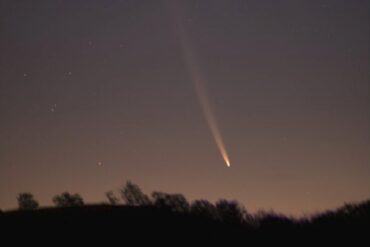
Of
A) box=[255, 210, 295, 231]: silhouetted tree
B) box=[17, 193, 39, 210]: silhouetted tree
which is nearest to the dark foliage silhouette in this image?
box=[255, 210, 295, 231]: silhouetted tree

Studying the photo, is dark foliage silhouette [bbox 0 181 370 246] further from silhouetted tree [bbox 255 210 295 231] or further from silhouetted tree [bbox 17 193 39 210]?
silhouetted tree [bbox 17 193 39 210]

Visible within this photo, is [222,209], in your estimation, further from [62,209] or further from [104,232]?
[104,232]

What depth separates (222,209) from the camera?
98.4 feet

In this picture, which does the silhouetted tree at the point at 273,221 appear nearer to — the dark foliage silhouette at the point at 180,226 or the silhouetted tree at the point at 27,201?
the dark foliage silhouette at the point at 180,226

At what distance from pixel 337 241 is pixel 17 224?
10.9 m

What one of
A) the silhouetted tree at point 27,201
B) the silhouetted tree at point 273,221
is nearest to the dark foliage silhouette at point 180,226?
the silhouetted tree at point 273,221

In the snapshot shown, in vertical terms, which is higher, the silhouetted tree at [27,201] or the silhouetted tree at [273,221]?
the silhouetted tree at [27,201]

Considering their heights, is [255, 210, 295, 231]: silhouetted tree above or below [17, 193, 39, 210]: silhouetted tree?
below

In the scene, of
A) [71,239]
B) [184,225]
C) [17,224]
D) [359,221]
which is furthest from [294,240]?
[17,224]

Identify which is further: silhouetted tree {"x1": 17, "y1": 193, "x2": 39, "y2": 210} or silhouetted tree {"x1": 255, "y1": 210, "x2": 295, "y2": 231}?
silhouetted tree {"x1": 17, "y1": 193, "x2": 39, "y2": 210}

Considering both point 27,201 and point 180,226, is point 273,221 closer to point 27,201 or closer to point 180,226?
point 180,226

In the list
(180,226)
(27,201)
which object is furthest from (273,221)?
(27,201)

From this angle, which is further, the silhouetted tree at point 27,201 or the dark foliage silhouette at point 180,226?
the silhouetted tree at point 27,201

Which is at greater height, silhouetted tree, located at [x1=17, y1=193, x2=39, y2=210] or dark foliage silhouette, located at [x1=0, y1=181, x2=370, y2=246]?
silhouetted tree, located at [x1=17, y1=193, x2=39, y2=210]
